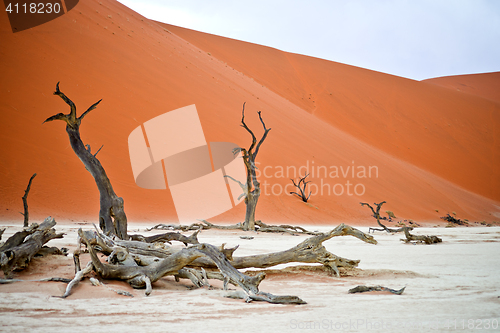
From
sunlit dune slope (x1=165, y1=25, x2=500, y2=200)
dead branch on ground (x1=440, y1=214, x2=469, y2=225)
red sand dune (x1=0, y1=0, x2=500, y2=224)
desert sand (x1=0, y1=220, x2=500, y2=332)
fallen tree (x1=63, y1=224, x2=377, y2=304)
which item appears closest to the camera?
desert sand (x1=0, y1=220, x2=500, y2=332)

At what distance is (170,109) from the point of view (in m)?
22.4

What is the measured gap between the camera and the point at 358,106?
45250 mm

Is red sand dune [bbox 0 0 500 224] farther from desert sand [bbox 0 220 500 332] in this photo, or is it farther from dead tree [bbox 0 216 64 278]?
desert sand [bbox 0 220 500 332]

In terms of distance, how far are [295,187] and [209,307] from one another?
1918cm

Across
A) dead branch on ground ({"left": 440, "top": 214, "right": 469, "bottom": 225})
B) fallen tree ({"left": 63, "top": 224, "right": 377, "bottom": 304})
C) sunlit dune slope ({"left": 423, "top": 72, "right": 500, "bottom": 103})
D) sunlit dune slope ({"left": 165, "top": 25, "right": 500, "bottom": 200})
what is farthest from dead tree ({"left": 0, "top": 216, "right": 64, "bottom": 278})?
sunlit dune slope ({"left": 423, "top": 72, "right": 500, "bottom": 103})

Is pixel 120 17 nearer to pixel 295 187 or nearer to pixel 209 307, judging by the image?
pixel 295 187

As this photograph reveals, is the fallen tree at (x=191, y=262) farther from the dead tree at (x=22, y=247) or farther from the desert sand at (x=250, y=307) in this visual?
the dead tree at (x=22, y=247)

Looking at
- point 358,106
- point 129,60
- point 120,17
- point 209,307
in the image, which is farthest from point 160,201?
point 358,106

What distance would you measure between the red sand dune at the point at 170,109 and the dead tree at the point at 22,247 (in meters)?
10.5

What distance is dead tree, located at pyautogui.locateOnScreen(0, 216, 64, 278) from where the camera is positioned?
3.85 metres

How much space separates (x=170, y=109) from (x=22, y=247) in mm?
18747

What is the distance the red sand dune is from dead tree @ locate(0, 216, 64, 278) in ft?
34.4

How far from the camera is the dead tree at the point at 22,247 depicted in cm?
385

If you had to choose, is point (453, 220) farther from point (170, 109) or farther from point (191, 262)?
point (191, 262)
